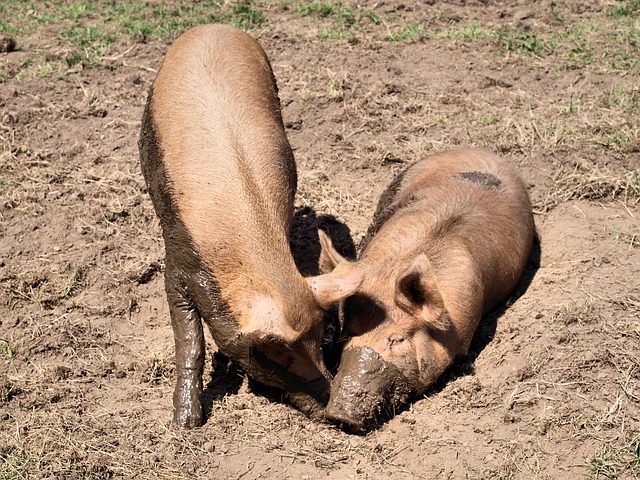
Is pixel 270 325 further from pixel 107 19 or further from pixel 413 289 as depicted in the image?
pixel 107 19

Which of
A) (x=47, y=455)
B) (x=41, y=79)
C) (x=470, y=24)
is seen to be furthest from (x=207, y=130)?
(x=470, y=24)

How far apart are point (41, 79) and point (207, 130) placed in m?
4.32

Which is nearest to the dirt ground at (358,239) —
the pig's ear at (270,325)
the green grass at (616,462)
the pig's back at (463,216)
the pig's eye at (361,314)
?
the green grass at (616,462)

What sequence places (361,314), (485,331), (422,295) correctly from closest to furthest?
1. (422,295)
2. (361,314)
3. (485,331)

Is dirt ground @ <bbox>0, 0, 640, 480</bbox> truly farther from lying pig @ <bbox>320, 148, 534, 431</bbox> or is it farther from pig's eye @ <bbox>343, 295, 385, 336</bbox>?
pig's eye @ <bbox>343, 295, 385, 336</bbox>

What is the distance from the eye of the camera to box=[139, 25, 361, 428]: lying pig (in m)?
5.34

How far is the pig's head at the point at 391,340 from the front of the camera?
18.4 feet

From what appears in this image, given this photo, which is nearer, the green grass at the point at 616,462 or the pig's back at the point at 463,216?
the green grass at the point at 616,462

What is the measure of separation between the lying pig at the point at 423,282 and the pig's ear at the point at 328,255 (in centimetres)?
1

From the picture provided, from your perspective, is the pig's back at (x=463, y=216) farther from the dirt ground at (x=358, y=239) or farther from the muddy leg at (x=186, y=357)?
the muddy leg at (x=186, y=357)

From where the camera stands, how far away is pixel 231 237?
553 centimetres

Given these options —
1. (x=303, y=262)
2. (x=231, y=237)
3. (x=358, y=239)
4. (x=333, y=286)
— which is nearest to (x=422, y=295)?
(x=333, y=286)

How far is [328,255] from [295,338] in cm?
104

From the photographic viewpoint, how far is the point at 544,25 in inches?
425
